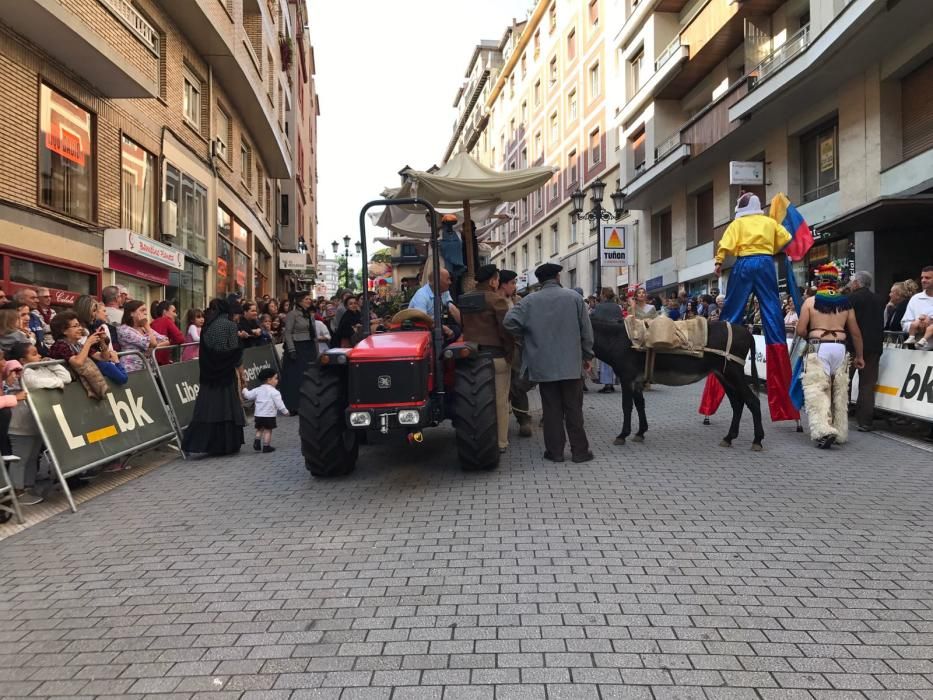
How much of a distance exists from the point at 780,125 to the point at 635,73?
38.0 feet

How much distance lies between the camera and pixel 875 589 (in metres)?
3.50

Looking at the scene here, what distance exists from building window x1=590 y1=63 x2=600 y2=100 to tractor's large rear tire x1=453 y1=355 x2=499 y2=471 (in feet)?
104

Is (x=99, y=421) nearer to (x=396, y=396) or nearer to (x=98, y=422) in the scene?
(x=98, y=422)

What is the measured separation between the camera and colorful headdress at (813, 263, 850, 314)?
755 centimetres

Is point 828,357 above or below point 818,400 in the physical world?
above

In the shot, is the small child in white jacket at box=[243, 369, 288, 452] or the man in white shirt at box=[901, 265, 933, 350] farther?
the small child in white jacket at box=[243, 369, 288, 452]

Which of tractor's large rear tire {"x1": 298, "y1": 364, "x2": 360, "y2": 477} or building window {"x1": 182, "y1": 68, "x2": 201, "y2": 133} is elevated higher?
building window {"x1": 182, "y1": 68, "x2": 201, "y2": 133}

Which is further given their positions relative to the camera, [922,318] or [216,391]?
[922,318]

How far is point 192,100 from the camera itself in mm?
17875

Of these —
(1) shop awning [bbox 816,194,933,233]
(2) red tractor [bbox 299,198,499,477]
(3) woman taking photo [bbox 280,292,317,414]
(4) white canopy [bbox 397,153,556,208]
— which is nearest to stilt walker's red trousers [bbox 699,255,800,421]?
(4) white canopy [bbox 397,153,556,208]

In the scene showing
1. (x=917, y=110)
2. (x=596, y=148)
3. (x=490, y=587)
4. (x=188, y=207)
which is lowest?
(x=490, y=587)

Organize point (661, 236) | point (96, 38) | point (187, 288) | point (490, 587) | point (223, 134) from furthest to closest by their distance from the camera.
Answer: point (661, 236)
point (223, 134)
point (187, 288)
point (96, 38)
point (490, 587)

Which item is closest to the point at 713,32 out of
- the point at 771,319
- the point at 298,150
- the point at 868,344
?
the point at 868,344

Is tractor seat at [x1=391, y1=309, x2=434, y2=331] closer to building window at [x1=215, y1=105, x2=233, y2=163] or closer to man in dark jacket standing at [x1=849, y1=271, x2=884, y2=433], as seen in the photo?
man in dark jacket standing at [x1=849, y1=271, x2=884, y2=433]
